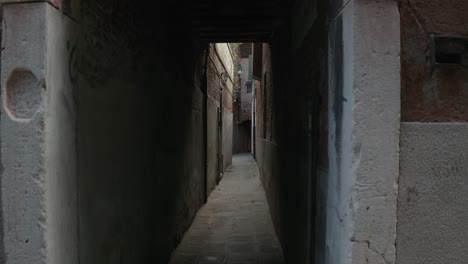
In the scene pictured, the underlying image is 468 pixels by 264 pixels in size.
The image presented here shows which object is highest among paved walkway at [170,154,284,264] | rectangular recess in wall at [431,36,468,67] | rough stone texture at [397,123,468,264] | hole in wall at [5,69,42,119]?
rectangular recess in wall at [431,36,468,67]

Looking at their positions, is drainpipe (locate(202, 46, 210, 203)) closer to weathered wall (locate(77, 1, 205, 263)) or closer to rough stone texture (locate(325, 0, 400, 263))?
weathered wall (locate(77, 1, 205, 263))

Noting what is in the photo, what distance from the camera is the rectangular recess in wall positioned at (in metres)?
1.82

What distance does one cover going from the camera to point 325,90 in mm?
2320

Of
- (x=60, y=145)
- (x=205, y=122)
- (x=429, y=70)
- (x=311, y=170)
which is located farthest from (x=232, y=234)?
(x=429, y=70)

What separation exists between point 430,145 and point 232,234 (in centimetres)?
488

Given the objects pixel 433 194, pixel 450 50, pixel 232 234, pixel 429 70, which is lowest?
pixel 232 234

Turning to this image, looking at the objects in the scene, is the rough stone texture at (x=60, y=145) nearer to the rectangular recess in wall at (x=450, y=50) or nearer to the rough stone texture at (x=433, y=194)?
the rough stone texture at (x=433, y=194)

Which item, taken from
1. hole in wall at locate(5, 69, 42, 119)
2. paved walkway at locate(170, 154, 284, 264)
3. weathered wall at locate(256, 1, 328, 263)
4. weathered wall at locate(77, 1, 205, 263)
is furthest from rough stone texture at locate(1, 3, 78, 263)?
paved walkway at locate(170, 154, 284, 264)

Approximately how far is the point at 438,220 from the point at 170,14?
169 inches

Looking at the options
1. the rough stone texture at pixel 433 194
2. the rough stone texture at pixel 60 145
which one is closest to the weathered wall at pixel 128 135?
the rough stone texture at pixel 60 145

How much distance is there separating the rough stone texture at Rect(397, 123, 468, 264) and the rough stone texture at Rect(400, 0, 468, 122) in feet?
0.26

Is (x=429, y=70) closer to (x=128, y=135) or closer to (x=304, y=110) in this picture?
(x=304, y=110)

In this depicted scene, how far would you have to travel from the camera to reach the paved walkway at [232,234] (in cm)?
514

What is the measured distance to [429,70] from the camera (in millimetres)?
1822
